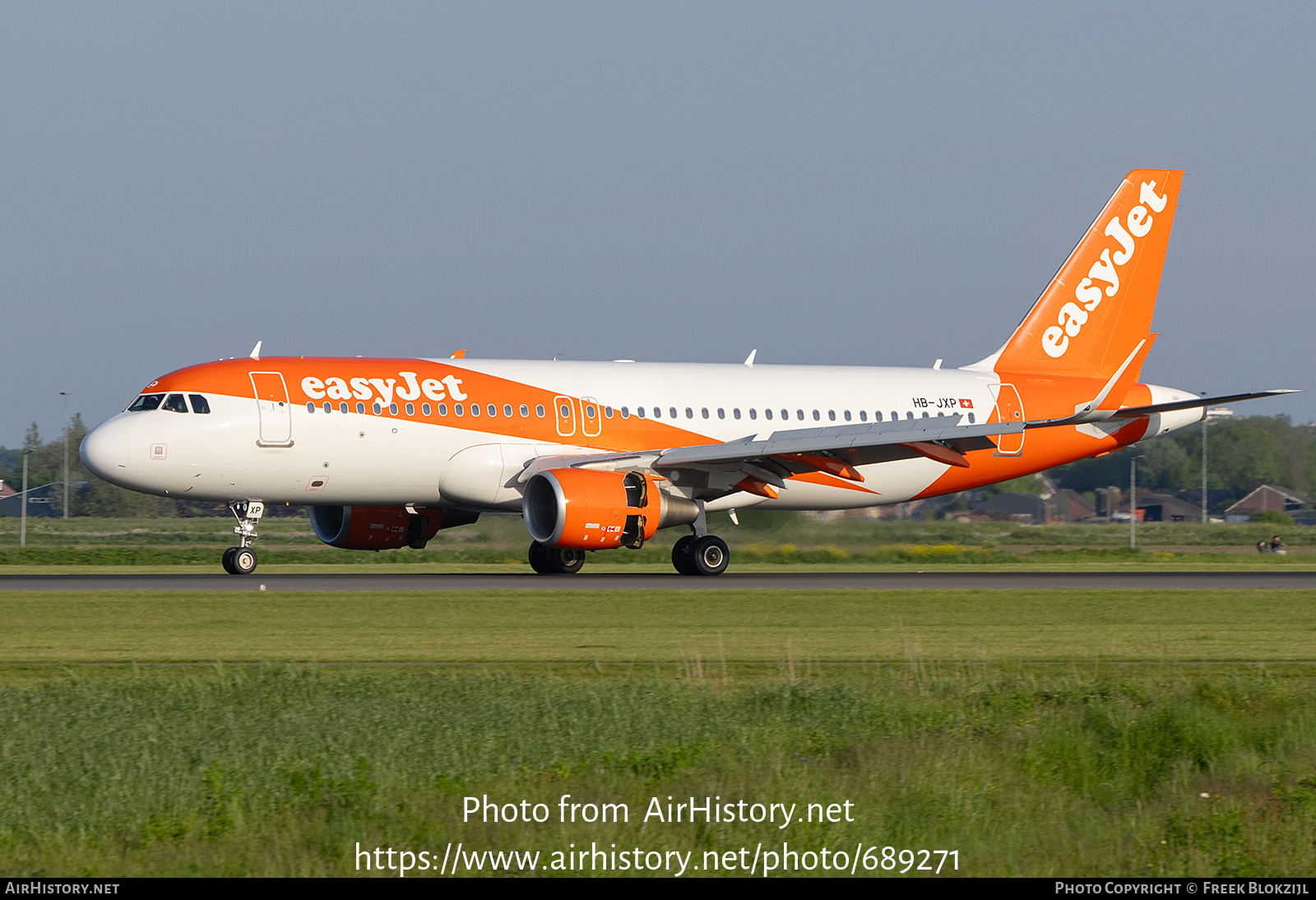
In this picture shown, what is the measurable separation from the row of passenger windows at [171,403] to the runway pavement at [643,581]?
10.5ft

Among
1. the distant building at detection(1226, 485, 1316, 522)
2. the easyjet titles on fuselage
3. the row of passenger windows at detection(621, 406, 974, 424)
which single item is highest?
the easyjet titles on fuselage

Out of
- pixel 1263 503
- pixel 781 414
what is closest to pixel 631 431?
pixel 781 414

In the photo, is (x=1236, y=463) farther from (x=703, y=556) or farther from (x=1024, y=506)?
(x=703, y=556)

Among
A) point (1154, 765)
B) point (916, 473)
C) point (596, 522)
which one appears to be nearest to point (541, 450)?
point (596, 522)

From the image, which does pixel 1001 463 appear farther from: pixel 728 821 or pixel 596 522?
pixel 728 821

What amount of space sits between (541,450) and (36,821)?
22829 millimetres

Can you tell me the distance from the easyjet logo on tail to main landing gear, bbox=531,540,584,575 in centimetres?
1336

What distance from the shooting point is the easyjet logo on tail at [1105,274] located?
3800 cm

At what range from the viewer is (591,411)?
32.2 meters

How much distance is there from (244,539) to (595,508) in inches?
284

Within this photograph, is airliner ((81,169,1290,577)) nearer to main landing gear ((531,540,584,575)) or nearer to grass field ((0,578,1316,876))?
main landing gear ((531,540,584,575))

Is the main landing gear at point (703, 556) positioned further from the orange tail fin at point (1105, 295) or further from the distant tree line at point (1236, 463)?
the distant tree line at point (1236, 463)

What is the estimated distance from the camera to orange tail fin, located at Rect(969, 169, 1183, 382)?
3797cm

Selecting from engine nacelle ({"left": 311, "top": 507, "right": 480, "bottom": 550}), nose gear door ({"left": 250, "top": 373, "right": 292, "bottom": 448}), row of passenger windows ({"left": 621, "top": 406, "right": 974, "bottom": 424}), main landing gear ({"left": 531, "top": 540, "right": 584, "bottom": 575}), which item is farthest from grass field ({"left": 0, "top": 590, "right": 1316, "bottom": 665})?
engine nacelle ({"left": 311, "top": 507, "right": 480, "bottom": 550})
